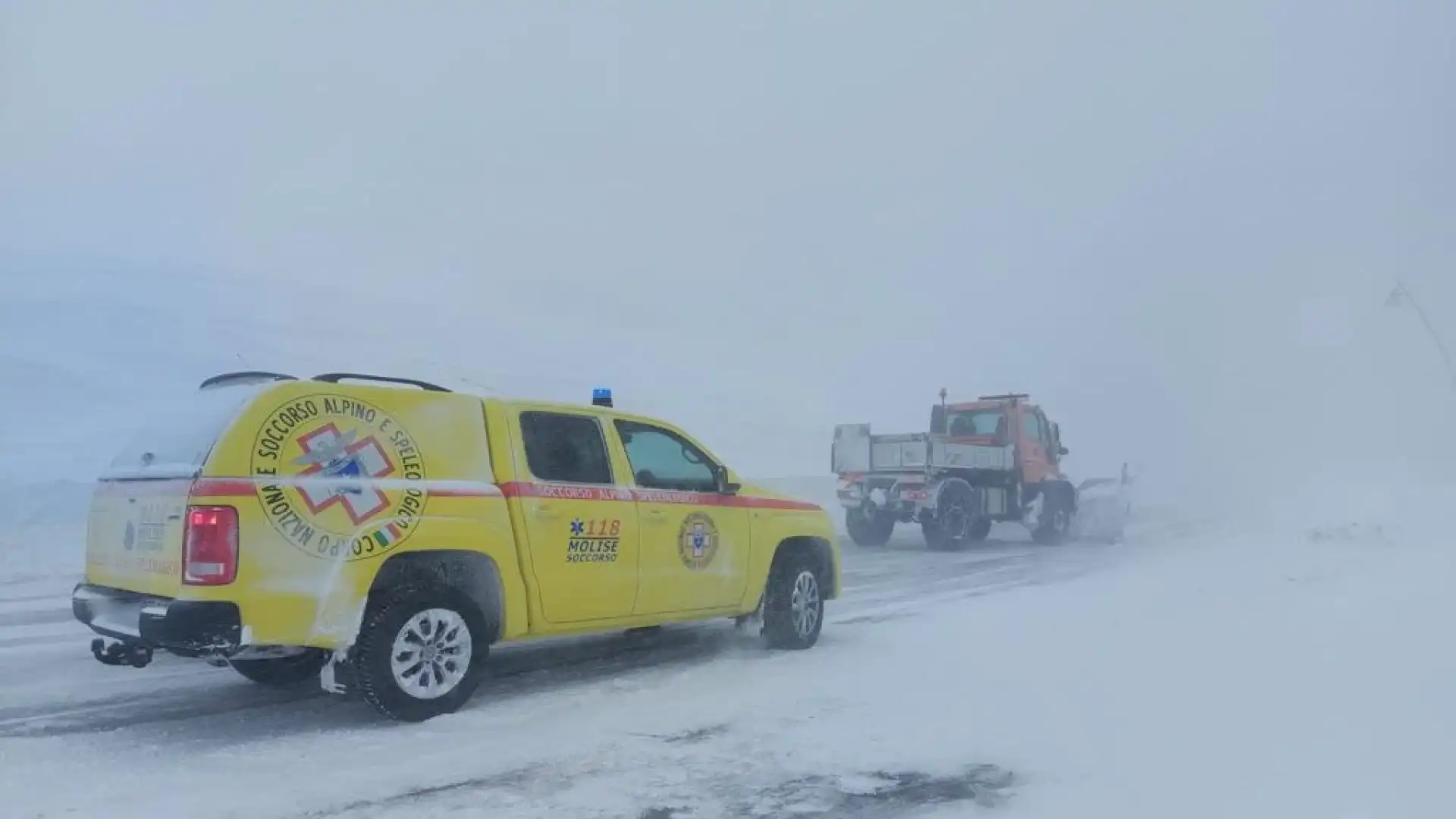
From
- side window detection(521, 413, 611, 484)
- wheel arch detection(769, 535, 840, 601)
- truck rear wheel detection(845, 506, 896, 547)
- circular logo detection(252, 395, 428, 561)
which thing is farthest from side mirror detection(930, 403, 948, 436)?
circular logo detection(252, 395, 428, 561)

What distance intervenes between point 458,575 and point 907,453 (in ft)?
41.0

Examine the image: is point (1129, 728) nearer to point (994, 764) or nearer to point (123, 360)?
point (994, 764)

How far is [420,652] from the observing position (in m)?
5.88

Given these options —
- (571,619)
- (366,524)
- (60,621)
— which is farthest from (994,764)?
(60,621)

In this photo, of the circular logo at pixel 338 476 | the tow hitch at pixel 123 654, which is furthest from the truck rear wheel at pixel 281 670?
the circular logo at pixel 338 476

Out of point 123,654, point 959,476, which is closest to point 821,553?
point 123,654

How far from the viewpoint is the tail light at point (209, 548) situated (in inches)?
203

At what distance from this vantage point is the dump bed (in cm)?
1781

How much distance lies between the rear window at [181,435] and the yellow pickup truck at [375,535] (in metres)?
0.01

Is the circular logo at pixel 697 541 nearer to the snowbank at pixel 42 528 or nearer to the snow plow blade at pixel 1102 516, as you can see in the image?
the snowbank at pixel 42 528

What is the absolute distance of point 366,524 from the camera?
5.68 metres

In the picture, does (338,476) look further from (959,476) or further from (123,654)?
(959,476)

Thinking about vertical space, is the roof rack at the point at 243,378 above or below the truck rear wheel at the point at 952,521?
above

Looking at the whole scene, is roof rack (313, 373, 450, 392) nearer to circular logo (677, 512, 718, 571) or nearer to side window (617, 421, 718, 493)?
side window (617, 421, 718, 493)
